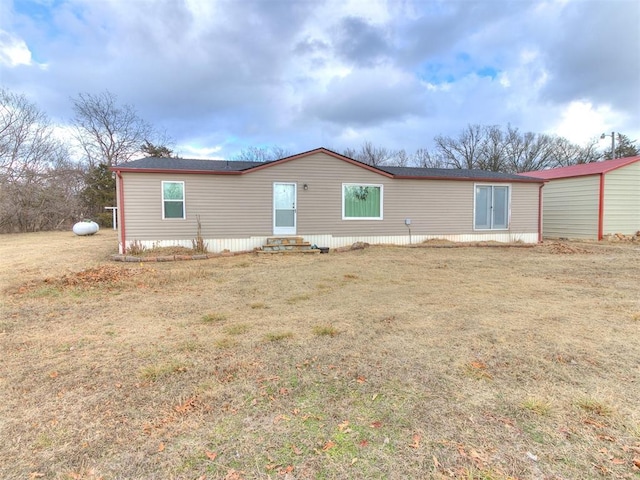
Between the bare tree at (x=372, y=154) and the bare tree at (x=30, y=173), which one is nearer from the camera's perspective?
the bare tree at (x=30, y=173)

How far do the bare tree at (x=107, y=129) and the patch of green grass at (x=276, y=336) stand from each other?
2716 centimetres

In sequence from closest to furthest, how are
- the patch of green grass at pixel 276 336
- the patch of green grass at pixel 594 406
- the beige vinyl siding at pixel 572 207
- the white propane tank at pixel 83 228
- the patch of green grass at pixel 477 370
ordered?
the patch of green grass at pixel 594 406, the patch of green grass at pixel 477 370, the patch of green grass at pixel 276 336, the beige vinyl siding at pixel 572 207, the white propane tank at pixel 83 228

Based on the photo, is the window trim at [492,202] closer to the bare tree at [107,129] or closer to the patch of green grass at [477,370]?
the patch of green grass at [477,370]

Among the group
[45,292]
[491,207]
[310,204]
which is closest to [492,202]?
[491,207]

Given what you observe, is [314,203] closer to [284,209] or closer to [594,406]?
[284,209]

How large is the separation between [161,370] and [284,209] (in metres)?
8.18

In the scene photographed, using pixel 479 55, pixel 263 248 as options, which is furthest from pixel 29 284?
pixel 479 55

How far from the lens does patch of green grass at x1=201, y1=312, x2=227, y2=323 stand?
13.6 feet

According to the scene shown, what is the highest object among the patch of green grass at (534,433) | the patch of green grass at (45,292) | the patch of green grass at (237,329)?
the patch of green grass at (45,292)

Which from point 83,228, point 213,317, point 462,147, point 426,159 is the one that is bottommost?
point 213,317

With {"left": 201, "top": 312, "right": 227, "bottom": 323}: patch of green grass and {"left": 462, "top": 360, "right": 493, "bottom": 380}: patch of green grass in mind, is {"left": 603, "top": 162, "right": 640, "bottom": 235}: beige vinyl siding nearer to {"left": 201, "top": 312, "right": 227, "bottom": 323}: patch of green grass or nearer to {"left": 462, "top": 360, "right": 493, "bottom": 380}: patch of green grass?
{"left": 462, "top": 360, "right": 493, "bottom": 380}: patch of green grass

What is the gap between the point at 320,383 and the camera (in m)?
2.62

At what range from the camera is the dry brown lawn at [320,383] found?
1.80 meters

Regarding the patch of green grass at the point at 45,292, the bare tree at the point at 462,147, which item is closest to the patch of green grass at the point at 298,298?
the patch of green grass at the point at 45,292
